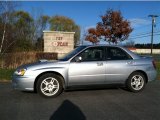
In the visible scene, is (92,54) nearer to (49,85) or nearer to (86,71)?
(86,71)

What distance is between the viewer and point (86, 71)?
805 centimetres

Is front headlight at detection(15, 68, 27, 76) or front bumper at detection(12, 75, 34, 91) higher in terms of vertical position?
front headlight at detection(15, 68, 27, 76)

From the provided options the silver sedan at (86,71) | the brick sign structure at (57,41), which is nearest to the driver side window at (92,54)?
the silver sedan at (86,71)

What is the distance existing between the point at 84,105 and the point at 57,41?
15.4 meters

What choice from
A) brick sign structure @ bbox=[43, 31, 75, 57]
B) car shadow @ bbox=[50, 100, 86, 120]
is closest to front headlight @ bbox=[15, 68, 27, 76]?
car shadow @ bbox=[50, 100, 86, 120]

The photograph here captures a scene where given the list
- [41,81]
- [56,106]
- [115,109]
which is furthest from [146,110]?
[41,81]

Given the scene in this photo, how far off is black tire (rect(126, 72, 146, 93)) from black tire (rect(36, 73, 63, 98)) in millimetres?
2211

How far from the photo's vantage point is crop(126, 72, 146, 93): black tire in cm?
866

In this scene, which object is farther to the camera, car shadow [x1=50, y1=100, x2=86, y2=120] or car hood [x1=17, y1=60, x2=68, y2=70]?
car hood [x1=17, y1=60, x2=68, y2=70]

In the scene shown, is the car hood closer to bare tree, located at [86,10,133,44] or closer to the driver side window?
the driver side window

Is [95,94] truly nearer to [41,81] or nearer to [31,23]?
[41,81]

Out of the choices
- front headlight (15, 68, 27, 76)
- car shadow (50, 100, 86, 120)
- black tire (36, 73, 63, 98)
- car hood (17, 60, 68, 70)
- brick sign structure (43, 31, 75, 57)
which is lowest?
car shadow (50, 100, 86, 120)

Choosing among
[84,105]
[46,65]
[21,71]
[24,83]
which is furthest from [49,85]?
[84,105]

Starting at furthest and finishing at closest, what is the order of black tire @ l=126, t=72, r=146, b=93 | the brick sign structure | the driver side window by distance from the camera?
1. the brick sign structure
2. black tire @ l=126, t=72, r=146, b=93
3. the driver side window
